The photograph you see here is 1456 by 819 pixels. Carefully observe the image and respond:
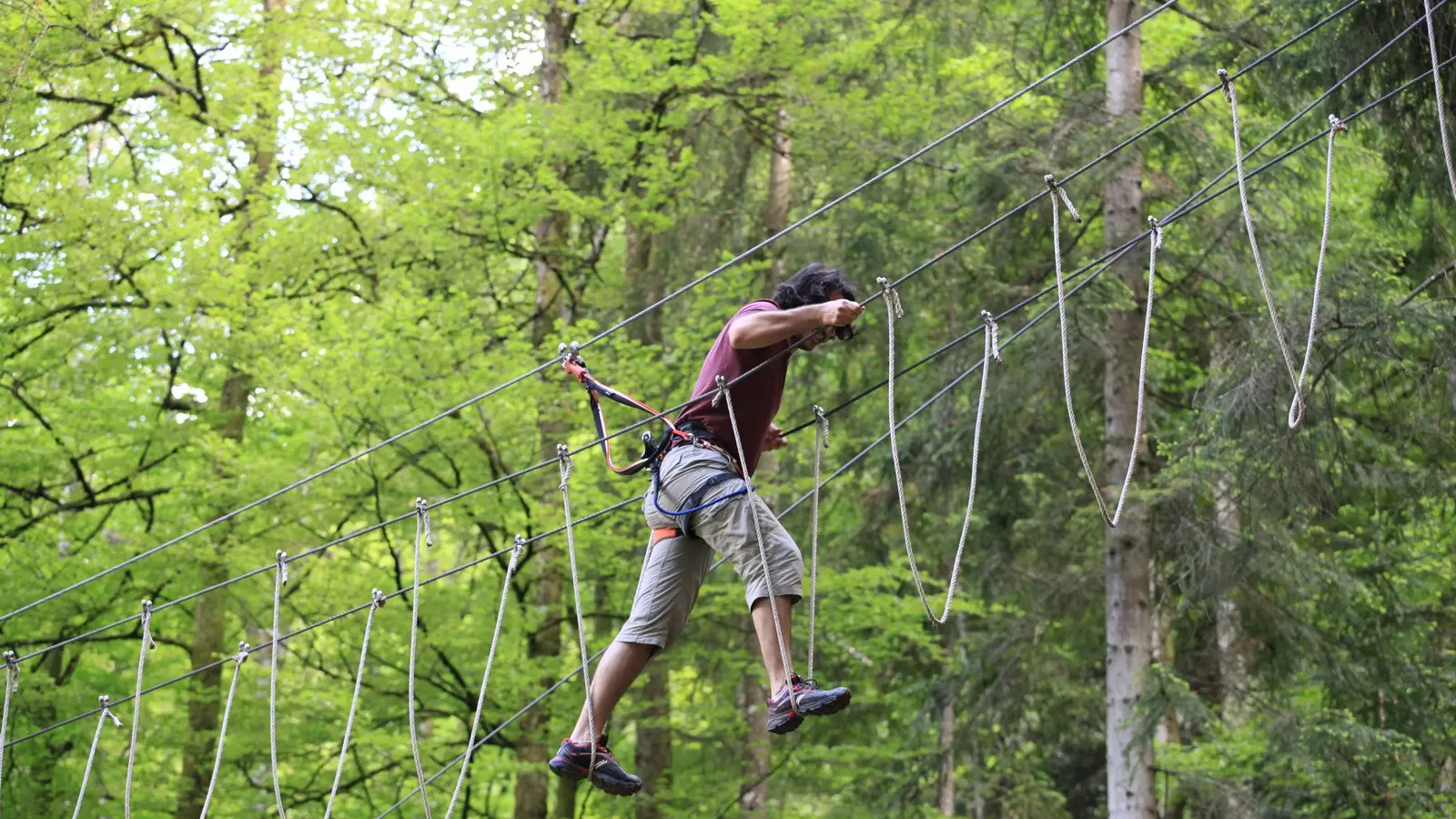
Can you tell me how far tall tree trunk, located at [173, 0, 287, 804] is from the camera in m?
9.00

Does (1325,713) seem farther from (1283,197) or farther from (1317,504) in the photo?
(1283,197)

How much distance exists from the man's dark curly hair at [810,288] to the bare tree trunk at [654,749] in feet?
20.1

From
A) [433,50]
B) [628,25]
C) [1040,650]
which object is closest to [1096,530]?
[1040,650]

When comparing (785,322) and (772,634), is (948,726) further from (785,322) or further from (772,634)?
(785,322)

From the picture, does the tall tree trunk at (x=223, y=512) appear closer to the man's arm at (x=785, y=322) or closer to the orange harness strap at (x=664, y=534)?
the orange harness strap at (x=664, y=534)

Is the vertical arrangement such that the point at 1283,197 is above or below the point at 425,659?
above

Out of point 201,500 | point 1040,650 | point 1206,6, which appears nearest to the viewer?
point 201,500

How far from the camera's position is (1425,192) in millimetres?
7422

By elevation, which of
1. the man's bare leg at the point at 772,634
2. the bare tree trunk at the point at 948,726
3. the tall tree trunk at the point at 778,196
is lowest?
the man's bare leg at the point at 772,634

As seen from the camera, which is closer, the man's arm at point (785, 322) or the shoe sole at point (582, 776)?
the man's arm at point (785, 322)

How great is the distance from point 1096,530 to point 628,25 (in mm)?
5456

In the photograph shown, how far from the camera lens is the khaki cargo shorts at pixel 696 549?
3.88 metres

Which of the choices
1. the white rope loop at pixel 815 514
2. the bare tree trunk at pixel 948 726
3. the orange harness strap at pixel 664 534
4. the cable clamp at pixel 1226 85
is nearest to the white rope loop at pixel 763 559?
the white rope loop at pixel 815 514

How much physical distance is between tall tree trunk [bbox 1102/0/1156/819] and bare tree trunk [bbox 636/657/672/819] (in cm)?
288
